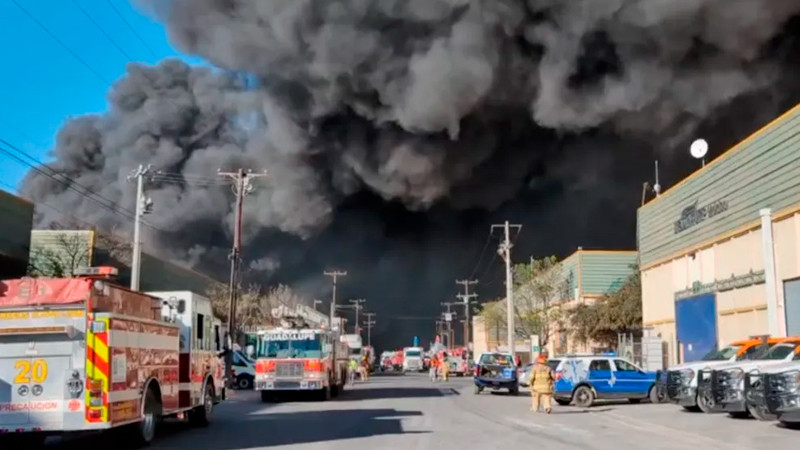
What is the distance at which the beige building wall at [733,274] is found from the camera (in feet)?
71.8

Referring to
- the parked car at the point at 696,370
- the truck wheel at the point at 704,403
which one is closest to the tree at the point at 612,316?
the parked car at the point at 696,370

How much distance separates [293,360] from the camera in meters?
24.2

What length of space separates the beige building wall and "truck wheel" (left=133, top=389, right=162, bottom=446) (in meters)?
15.8

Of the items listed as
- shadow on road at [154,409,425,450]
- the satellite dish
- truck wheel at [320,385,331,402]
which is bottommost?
shadow on road at [154,409,425,450]

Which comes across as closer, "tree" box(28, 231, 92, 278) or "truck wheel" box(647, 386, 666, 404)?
"truck wheel" box(647, 386, 666, 404)

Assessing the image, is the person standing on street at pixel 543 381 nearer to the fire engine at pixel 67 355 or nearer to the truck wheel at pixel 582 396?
the truck wheel at pixel 582 396

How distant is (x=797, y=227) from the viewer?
21.2 metres

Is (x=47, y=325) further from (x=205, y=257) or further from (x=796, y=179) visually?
(x=205, y=257)

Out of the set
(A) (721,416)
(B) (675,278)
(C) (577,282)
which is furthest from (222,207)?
(A) (721,416)

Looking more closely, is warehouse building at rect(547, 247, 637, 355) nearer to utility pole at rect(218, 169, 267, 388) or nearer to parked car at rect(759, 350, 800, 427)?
utility pole at rect(218, 169, 267, 388)

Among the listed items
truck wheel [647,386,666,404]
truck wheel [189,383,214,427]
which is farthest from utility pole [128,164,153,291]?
truck wheel [647,386,666,404]

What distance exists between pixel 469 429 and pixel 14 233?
49.9 feet

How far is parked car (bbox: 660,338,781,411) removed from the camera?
17.1 meters

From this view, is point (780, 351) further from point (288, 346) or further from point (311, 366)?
point (288, 346)
